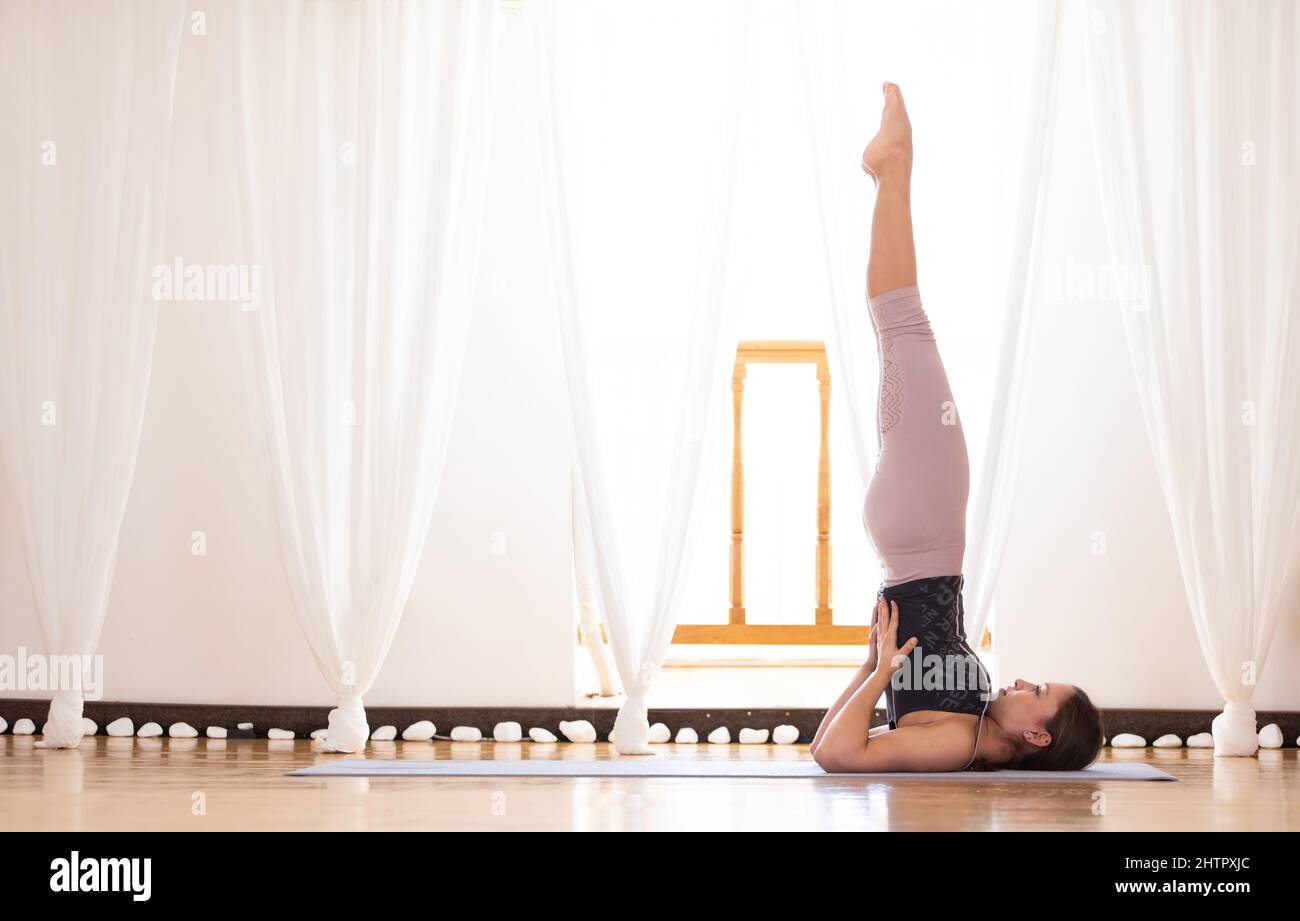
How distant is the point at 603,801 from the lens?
2.31 meters

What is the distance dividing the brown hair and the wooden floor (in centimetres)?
14

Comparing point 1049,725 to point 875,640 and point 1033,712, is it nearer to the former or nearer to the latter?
point 1033,712

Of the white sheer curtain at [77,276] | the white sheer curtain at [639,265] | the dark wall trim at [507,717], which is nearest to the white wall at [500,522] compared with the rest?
the dark wall trim at [507,717]

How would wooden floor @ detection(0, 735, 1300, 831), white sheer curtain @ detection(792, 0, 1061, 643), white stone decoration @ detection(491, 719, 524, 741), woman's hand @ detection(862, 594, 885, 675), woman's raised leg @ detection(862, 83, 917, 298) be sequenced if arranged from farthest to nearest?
white stone decoration @ detection(491, 719, 524, 741)
white sheer curtain @ detection(792, 0, 1061, 643)
woman's raised leg @ detection(862, 83, 917, 298)
woman's hand @ detection(862, 594, 885, 675)
wooden floor @ detection(0, 735, 1300, 831)

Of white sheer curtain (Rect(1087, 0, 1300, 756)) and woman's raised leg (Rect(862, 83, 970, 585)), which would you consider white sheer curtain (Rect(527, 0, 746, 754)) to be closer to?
woman's raised leg (Rect(862, 83, 970, 585))

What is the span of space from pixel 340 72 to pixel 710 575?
270 cm

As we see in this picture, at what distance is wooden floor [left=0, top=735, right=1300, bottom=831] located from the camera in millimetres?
2018

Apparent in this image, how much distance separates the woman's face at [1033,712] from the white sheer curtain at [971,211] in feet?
1.65

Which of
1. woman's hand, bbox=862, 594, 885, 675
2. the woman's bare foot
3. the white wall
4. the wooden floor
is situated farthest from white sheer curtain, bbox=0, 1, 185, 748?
woman's hand, bbox=862, 594, 885, 675

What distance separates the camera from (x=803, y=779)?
2.63 metres

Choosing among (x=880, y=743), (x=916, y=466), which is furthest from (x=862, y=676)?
(x=916, y=466)
